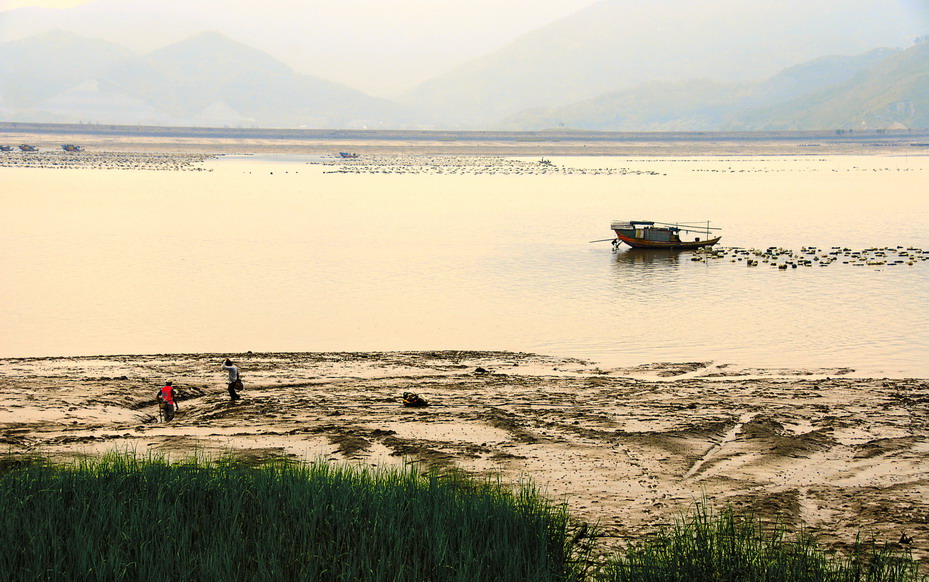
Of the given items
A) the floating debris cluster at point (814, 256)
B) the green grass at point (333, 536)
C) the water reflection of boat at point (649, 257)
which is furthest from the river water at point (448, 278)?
the green grass at point (333, 536)

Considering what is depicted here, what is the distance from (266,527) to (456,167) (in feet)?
306

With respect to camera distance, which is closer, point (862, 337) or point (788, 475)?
point (788, 475)

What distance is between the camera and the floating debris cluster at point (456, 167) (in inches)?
3686

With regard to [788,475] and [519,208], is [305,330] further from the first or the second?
[519,208]

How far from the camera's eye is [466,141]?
157875mm

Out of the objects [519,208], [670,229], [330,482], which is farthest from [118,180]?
[330,482]

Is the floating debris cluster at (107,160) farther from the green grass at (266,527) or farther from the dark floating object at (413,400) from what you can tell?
the green grass at (266,527)

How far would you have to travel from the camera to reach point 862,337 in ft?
74.6

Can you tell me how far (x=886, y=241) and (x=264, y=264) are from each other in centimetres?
2770

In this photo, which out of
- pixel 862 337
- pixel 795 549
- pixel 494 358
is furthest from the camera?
pixel 862 337

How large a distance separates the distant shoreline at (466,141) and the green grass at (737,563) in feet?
402

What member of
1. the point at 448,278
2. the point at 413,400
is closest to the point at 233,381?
the point at 413,400

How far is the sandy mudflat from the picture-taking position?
11.2m

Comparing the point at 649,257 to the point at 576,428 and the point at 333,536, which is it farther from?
the point at 333,536
